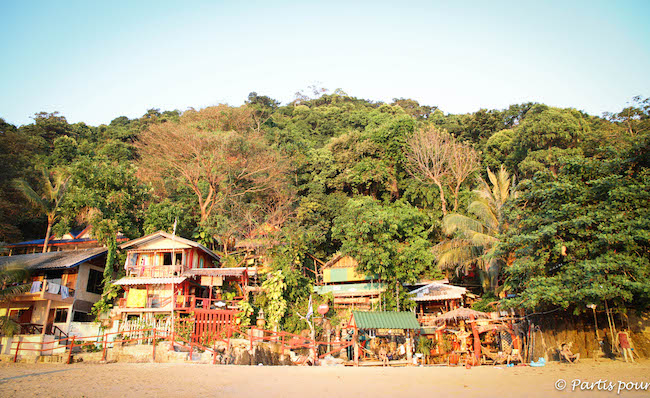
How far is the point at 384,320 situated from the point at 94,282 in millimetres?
16406

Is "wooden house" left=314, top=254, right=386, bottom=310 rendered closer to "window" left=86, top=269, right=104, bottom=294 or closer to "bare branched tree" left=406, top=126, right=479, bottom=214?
"bare branched tree" left=406, top=126, right=479, bottom=214

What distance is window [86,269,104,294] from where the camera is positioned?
941 inches

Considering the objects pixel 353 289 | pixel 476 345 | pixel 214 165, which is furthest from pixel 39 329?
pixel 476 345

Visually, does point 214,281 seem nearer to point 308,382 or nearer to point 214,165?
point 214,165

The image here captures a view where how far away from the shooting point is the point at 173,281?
71.1ft

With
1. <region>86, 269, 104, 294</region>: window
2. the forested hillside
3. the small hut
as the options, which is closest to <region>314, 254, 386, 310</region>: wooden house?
the forested hillside

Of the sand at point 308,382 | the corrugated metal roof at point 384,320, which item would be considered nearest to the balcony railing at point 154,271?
the sand at point 308,382

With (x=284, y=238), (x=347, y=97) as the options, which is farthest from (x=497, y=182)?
(x=347, y=97)

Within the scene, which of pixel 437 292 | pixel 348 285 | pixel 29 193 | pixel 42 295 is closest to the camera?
pixel 42 295

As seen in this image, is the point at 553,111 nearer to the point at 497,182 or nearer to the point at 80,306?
the point at 497,182

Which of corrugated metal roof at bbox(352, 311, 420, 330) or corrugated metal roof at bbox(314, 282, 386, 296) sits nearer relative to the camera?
corrugated metal roof at bbox(352, 311, 420, 330)

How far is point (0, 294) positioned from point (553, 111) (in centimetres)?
3243

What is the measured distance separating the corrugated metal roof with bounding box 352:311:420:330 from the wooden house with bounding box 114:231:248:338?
6009 mm

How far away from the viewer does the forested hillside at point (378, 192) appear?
51.5 feet
